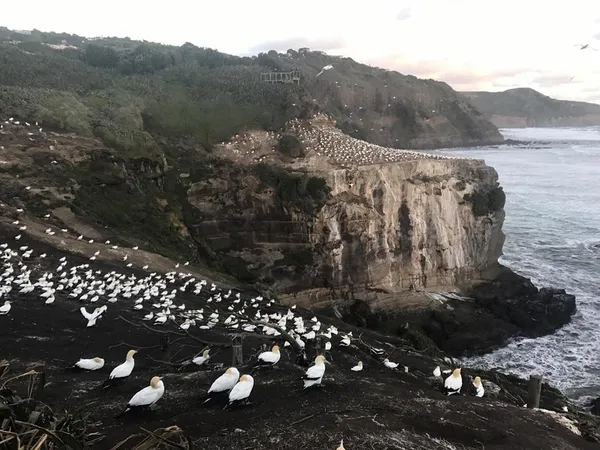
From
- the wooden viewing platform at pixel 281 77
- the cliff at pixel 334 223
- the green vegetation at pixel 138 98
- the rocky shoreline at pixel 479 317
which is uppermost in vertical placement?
the wooden viewing platform at pixel 281 77

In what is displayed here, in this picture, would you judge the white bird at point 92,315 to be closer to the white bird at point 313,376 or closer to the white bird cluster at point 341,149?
the white bird at point 313,376

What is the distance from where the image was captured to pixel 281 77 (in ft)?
188

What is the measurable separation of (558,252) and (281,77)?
3599 cm

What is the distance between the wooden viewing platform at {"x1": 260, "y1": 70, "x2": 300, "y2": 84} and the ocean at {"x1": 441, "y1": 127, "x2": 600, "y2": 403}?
30060 millimetres

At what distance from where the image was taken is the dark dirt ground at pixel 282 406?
773 cm

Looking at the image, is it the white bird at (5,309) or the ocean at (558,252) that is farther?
the ocean at (558,252)

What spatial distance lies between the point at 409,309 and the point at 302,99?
24036mm

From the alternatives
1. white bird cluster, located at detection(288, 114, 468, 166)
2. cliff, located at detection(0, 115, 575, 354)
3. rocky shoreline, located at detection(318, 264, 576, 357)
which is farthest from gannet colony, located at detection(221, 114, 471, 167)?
rocky shoreline, located at detection(318, 264, 576, 357)

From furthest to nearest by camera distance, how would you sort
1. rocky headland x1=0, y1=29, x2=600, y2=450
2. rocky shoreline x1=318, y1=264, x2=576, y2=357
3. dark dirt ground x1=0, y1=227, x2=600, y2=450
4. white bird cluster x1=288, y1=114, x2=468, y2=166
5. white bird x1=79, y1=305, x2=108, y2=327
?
white bird cluster x1=288, y1=114, x2=468, y2=166 < rocky shoreline x1=318, y1=264, x2=576, y2=357 < white bird x1=79, y1=305, x2=108, y2=327 < rocky headland x1=0, y1=29, x2=600, y2=450 < dark dirt ground x1=0, y1=227, x2=600, y2=450

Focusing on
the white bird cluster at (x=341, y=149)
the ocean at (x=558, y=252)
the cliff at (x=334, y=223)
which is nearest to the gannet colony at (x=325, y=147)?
the white bird cluster at (x=341, y=149)

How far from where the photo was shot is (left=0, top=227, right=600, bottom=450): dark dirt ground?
773 cm

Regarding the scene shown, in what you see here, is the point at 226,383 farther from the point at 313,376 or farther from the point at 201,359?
the point at 201,359

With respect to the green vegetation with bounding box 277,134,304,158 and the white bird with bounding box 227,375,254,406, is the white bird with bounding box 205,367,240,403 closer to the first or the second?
the white bird with bounding box 227,375,254,406

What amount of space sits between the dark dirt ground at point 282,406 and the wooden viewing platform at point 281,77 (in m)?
46.1
